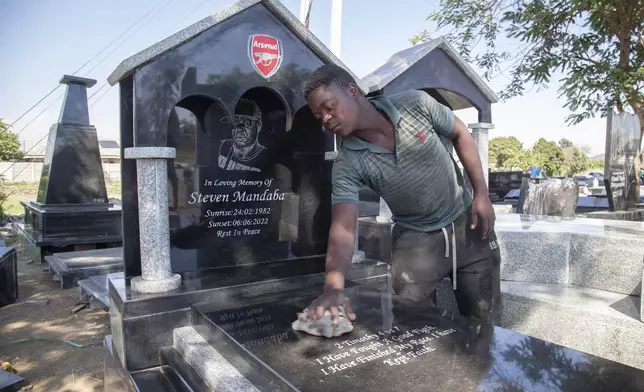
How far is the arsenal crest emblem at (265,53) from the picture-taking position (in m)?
3.43

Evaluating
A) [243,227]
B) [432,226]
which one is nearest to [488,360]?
[432,226]

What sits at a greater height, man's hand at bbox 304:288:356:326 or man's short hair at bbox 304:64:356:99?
man's short hair at bbox 304:64:356:99

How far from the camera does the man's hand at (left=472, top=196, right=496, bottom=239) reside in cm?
246

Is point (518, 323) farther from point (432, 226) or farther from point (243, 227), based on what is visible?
point (243, 227)

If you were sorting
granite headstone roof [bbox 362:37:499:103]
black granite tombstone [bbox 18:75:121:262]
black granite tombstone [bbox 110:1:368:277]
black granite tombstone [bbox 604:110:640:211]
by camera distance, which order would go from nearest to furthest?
black granite tombstone [bbox 110:1:368:277]
granite headstone roof [bbox 362:37:499:103]
black granite tombstone [bbox 604:110:640:211]
black granite tombstone [bbox 18:75:121:262]

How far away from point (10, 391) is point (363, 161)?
315cm

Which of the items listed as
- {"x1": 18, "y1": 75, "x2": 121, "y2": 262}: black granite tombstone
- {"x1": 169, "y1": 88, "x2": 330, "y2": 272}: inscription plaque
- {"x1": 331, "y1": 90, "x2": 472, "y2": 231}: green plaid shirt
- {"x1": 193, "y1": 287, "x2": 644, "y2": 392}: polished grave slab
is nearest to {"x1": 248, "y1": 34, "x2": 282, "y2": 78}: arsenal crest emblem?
{"x1": 169, "y1": 88, "x2": 330, "y2": 272}: inscription plaque

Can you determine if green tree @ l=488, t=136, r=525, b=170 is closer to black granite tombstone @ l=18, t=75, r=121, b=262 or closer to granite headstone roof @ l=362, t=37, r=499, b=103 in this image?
granite headstone roof @ l=362, t=37, r=499, b=103

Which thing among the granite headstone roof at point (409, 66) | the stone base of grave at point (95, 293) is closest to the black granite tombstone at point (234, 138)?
the granite headstone roof at point (409, 66)

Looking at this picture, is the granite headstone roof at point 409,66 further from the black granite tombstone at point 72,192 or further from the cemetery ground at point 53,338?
the black granite tombstone at point 72,192

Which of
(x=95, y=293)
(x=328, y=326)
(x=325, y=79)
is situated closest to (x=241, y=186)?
(x=325, y=79)

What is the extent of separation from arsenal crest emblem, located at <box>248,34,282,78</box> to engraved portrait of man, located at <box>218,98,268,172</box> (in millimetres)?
341

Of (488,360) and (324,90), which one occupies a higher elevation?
(324,90)

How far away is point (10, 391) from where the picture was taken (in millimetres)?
3273
